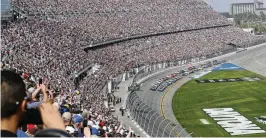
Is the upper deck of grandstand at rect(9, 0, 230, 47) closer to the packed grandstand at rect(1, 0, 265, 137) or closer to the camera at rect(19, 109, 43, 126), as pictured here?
the packed grandstand at rect(1, 0, 265, 137)

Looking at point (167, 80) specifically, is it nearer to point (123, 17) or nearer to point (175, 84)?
point (175, 84)

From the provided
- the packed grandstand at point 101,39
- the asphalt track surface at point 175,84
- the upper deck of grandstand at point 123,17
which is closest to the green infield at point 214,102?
the asphalt track surface at point 175,84

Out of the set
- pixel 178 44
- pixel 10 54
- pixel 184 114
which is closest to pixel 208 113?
pixel 184 114

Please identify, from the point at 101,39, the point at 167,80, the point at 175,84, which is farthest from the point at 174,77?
the point at 101,39

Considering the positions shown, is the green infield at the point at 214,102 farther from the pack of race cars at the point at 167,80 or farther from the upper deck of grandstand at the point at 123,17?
the upper deck of grandstand at the point at 123,17

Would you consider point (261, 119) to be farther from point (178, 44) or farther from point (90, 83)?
point (178, 44)

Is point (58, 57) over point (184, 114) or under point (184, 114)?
over

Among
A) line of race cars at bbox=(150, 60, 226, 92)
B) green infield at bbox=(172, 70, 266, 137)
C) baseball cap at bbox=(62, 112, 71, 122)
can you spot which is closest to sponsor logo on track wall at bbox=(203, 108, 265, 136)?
green infield at bbox=(172, 70, 266, 137)
